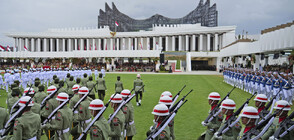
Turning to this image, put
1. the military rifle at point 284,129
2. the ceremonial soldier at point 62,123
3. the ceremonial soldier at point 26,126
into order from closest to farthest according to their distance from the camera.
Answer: the military rifle at point 284,129, the ceremonial soldier at point 26,126, the ceremonial soldier at point 62,123

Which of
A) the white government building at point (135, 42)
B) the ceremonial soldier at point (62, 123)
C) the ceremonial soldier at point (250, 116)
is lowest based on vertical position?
the ceremonial soldier at point (62, 123)

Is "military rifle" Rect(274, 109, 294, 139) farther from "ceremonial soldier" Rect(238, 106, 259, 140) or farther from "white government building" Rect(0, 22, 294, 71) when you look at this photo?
"white government building" Rect(0, 22, 294, 71)

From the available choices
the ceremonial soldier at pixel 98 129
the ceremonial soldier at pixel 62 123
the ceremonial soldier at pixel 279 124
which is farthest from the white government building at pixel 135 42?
the ceremonial soldier at pixel 98 129

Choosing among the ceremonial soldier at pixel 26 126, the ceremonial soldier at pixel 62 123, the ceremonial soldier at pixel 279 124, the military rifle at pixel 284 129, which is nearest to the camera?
the military rifle at pixel 284 129

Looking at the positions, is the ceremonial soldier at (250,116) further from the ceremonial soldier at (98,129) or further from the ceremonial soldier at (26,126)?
the ceremonial soldier at (26,126)

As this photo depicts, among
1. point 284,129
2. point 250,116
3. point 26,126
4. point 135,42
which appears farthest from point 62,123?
point 135,42

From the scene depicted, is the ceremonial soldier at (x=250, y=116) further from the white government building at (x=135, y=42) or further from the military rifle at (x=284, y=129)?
the white government building at (x=135, y=42)

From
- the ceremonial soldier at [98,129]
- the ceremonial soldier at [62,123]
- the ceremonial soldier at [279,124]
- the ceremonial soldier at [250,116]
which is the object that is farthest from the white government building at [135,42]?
the ceremonial soldier at [250,116]

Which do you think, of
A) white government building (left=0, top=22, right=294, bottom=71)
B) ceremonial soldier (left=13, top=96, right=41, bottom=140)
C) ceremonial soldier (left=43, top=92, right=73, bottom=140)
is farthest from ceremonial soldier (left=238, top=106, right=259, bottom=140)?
white government building (left=0, top=22, right=294, bottom=71)

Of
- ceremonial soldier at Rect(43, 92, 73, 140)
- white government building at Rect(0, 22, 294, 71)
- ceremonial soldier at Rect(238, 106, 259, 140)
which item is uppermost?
white government building at Rect(0, 22, 294, 71)

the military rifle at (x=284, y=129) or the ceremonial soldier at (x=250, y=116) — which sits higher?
the ceremonial soldier at (x=250, y=116)

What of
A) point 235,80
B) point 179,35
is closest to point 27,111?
point 235,80

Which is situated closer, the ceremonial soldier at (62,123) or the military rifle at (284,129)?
the military rifle at (284,129)

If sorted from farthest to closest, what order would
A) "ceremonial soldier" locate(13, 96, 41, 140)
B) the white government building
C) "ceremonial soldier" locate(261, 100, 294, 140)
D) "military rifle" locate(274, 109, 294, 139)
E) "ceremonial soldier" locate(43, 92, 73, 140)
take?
the white government building, "ceremonial soldier" locate(43, 92, 73, 140), "ceremonial soldier" locate(13, 96, 41, 140), "ceremonial soldier" locate(261, 100, 294, 140), "military rifle" locate(274, 109, 294, 139)
